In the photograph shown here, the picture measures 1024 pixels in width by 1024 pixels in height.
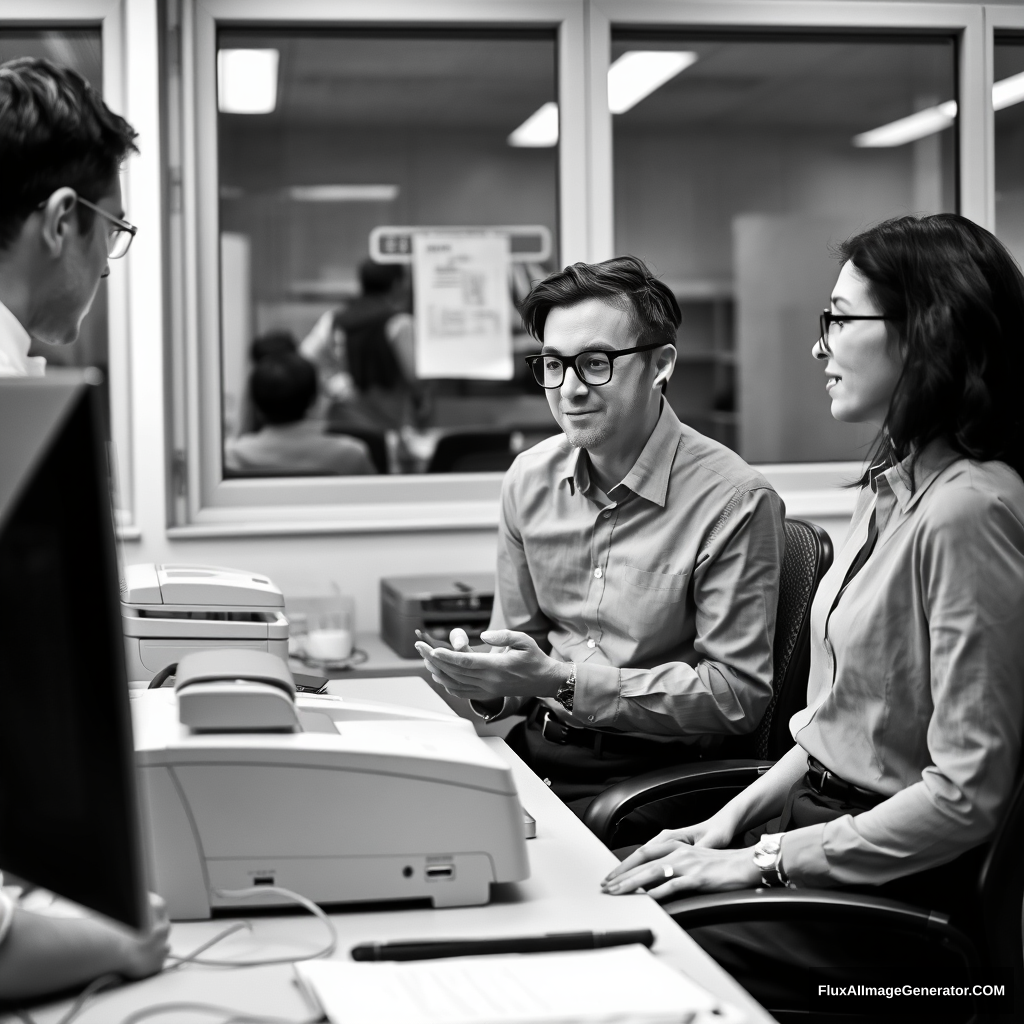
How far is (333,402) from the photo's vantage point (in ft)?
17.4

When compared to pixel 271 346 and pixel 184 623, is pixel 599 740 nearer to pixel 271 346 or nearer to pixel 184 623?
pixel 184 623

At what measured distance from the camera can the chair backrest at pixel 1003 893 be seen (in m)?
1.31

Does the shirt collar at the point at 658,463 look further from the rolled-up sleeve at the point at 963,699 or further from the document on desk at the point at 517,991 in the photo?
the document on desk at the point at 517,991

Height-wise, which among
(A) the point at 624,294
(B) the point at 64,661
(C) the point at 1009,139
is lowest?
(B) the point at 64,661

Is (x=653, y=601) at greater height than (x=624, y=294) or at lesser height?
lesser

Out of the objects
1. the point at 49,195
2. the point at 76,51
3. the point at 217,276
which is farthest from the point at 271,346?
the point at 49,195

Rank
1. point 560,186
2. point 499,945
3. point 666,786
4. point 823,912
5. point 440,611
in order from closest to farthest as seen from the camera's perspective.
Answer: point 499,945
point 823,912
point 666,786
point 440,611
point 560,186

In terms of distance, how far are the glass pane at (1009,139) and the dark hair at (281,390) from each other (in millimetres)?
2155

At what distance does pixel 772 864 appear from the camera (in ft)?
4.70

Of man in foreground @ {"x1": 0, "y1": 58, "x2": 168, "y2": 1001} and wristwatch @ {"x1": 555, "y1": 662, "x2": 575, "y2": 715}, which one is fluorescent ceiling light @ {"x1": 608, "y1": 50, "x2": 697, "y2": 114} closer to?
wristwatch @ {"x1": 555, "y1": 662, "x2": 575, "y2": 715}

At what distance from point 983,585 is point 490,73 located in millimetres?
3249

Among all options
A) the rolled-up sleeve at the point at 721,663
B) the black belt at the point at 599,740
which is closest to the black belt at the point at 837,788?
the rolled-up sleeve at the point at 721,663

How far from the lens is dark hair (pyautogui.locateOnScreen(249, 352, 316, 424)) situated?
350cm

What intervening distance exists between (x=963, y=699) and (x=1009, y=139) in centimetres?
283
